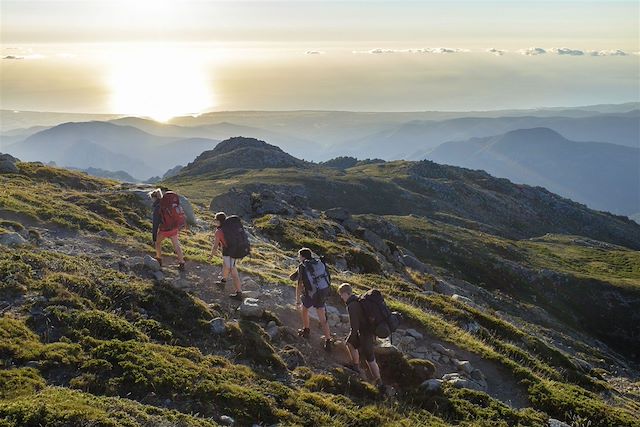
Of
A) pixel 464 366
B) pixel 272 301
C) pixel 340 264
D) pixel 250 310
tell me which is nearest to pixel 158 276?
pixel 250 310

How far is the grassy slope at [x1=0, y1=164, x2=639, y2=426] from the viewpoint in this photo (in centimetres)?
1112

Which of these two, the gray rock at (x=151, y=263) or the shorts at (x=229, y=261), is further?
the gray rock at (x=151, y=263)

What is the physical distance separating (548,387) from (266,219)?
113 feet

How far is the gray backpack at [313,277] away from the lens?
Answer: 1727cm

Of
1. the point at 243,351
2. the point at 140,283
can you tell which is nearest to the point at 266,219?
the point at 140,283

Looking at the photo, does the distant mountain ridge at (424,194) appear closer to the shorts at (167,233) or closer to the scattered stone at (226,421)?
the shorts at (167,233)

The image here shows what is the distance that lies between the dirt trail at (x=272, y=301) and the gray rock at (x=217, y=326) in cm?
152

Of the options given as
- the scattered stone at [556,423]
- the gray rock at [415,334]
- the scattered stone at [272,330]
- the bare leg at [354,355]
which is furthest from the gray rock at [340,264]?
the scattered stone at [556,423]

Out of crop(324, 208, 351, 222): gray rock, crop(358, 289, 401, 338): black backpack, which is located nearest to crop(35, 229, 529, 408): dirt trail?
crop(358, 289, 401, 338): black backpack

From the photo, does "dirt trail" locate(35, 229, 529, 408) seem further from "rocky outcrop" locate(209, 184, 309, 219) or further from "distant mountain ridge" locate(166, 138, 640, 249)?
"distant mountain ridge" locate(166, 138, 640, 249)

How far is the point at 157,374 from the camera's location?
12.6m

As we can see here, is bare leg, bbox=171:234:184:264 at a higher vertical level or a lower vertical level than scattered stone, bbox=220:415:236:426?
higher

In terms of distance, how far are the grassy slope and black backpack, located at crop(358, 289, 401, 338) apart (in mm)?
2094

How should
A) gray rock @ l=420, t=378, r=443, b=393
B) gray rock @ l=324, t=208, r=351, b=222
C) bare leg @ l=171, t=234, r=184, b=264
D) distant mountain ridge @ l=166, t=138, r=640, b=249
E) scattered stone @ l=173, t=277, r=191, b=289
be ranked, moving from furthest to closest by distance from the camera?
distant mountain ridge @ l=166, t=138, r=640, b=249 < gray rock @ l=324, t=208, r=351, b=222 < bare leg @ l=171, t=234, r=184, b=264 < scattered stone @ l=173, t=277, r=191, b=289 < gray rock @ l=420, t=378, r=443, b=393
